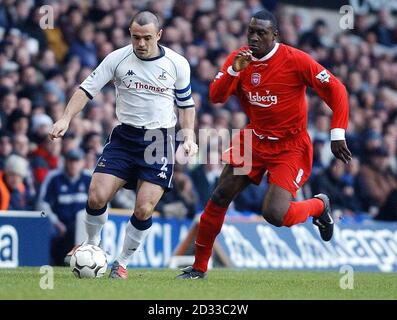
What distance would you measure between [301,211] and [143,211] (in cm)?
162

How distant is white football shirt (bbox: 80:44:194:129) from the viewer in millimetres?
10742

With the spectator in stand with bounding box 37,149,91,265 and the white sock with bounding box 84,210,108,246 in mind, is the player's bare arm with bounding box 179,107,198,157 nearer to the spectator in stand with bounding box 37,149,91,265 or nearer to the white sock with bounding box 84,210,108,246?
the white sock with bounding box 84,210,108,246

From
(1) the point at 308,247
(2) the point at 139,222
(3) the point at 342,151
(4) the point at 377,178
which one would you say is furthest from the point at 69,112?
(4) the point at 377,178

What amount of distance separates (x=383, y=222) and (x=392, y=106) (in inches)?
244

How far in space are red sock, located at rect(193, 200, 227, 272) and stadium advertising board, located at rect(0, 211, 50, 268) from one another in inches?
134

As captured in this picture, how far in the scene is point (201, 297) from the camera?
8.90 metres

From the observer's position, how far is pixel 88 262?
10.6 metres
